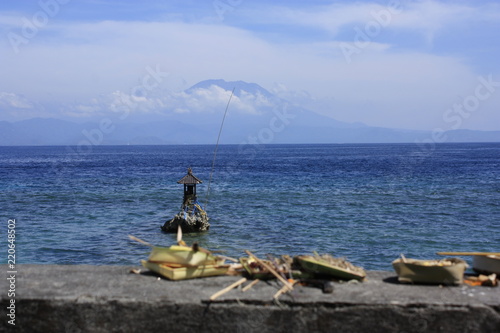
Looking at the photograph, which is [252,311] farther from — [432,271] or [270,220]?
[270,220]

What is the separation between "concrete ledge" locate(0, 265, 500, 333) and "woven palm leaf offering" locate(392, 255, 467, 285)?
0.22 meters

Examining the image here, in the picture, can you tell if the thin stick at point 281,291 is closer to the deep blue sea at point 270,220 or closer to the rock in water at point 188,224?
the deep blue sea at point 270,220

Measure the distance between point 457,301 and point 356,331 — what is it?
0.82m

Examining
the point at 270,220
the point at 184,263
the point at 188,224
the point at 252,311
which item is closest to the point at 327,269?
the point at 252,311

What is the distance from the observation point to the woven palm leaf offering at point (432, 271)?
178 inches

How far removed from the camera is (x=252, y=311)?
409 centimetres

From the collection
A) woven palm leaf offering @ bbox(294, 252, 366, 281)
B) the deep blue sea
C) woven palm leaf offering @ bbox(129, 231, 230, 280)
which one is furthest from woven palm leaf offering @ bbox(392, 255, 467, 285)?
the deep blue sea

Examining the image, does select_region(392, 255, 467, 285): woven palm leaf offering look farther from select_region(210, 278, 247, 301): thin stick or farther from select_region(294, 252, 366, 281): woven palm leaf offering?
select_region(210, 278, 247, 301): thin stick

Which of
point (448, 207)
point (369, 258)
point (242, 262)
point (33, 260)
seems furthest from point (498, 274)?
point (448, 207)

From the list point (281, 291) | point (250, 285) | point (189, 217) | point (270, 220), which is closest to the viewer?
point (281, 291)

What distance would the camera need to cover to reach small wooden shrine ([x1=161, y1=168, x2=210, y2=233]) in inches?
1054

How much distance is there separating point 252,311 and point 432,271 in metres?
1.61

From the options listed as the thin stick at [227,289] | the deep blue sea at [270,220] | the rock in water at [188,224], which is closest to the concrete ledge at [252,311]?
the thin stick at [227,289]

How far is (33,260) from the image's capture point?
2116cm
